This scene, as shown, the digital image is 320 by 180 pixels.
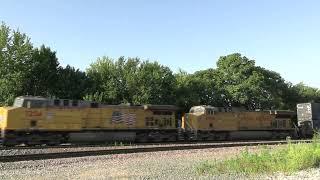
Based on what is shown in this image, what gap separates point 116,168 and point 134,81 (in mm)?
34062

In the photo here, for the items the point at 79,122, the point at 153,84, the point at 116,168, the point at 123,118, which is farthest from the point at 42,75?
the point at 116,168

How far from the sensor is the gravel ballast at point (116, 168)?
41.8ft

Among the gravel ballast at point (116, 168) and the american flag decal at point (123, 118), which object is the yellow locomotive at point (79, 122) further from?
the gravel ballast at point (116, 168)

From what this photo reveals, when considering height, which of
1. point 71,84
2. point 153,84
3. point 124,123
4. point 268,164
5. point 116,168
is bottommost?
point 116,168

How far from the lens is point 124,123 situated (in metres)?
29.7

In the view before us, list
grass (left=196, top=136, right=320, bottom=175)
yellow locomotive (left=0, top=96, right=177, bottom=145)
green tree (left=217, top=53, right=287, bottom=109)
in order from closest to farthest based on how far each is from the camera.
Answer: grass (left=196, top=136, right=320, bottom=175)
yellow locomotive (left=0, top=96, right=177, bottom=145)
green tree (left=217, top=53, right=287, bottom=109)

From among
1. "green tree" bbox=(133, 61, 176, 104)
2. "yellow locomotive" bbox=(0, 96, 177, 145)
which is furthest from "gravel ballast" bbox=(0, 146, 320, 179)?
"green tree" bbox=(133, 61, 176, 104)

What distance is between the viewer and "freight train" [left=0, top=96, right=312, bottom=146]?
25.1 meters

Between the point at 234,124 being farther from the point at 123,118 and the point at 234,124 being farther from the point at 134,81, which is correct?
the point at 134,81

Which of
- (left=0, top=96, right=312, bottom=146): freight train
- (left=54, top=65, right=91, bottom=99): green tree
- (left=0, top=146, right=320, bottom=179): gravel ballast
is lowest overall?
(left=0, top=146, right=320, bottom=179): gravel ballast

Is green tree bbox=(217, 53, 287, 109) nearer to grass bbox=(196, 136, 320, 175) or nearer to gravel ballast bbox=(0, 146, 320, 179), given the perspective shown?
gravel ballast bbox=(0, 146, 320, 179)

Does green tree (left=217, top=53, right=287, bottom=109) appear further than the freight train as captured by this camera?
Yes

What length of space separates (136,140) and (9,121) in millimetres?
9054

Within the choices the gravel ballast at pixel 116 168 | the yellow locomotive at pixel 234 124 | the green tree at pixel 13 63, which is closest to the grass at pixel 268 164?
the gravel ballast at pixel 116 168
